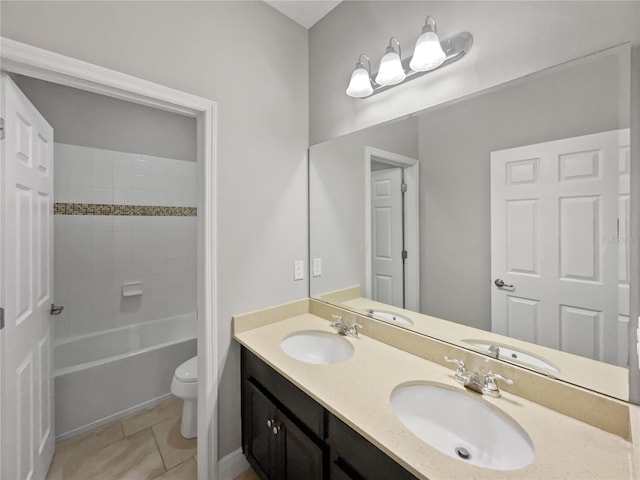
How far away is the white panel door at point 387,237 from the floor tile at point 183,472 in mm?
1395

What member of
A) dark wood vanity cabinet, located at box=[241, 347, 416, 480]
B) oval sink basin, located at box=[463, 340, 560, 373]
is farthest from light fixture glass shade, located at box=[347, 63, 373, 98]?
dark wood vanity cabinet, located at box=[241, 347, 416, 480]

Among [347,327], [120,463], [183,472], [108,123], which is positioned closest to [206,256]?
[347,327]

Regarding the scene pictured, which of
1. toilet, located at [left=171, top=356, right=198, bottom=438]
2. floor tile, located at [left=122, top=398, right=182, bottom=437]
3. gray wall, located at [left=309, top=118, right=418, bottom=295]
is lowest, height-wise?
floor tile, located at [left=122, top=398, right=182, bottom=437]

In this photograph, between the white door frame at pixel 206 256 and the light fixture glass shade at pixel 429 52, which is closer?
the light fixture glass shade at pixel 429 52

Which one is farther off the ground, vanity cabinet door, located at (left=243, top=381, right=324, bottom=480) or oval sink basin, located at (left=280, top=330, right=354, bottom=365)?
oval sink basin, located at (left=280, top=330, right=354, bottom=365)

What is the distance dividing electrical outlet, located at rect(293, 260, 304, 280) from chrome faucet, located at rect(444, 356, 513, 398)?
989 millimetres

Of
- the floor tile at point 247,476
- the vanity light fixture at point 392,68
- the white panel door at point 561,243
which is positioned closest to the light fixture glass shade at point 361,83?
the vanity light fixture at point 392,68

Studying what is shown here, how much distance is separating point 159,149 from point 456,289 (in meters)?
2.78

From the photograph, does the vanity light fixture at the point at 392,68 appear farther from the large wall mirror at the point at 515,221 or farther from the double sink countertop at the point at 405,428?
the double sink countertop at the point at 405,428

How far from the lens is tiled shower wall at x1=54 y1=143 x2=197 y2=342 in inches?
87.2

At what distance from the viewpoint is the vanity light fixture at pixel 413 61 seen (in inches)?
42.3

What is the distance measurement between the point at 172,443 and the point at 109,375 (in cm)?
66

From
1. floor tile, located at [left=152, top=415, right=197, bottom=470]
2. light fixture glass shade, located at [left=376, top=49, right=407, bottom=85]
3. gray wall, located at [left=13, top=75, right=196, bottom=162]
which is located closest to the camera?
light fixture glass shade, located at [left=376, top=49, right=407, bottom=85]

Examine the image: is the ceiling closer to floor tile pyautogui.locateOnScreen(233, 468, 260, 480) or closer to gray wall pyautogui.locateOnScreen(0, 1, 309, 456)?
gray wall pyautogui.locateOnScreen(0, 1, 309, 456)
